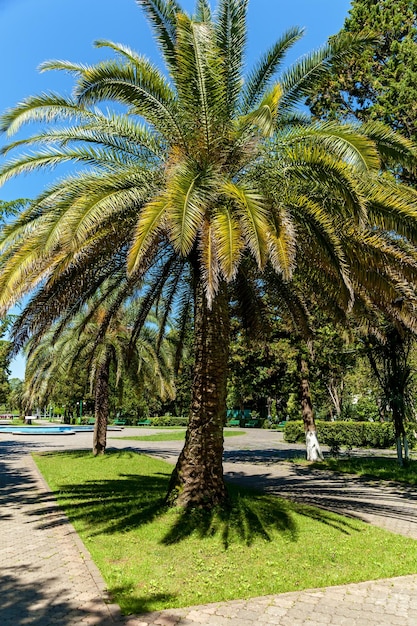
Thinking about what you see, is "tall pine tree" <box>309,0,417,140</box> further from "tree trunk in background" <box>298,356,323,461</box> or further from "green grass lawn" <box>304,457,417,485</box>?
"green grass lawn" <box>304,457,417,485</box>

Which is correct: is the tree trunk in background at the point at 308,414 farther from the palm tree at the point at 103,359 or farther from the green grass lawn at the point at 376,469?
the palm tree at the point at 103,359

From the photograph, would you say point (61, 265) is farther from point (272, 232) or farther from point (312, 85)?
point (312, 85)

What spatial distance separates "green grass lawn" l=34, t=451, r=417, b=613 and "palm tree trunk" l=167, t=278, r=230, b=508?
0.35m

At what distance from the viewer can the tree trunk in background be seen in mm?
17031

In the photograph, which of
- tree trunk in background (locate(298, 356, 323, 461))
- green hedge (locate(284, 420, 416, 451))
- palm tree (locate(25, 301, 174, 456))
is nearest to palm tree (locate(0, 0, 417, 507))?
palm tree (locate(25, 301, 174, 456))

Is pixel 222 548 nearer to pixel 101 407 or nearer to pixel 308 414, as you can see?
pixel 308 414

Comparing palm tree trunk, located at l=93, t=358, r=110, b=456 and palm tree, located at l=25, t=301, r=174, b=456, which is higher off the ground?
→ palm tree, located at l=25, t=301, r=174, b=456

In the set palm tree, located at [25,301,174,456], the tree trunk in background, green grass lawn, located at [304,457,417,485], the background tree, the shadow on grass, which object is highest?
the background tree

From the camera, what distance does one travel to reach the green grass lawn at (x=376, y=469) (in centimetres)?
1352

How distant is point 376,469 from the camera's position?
597 inches

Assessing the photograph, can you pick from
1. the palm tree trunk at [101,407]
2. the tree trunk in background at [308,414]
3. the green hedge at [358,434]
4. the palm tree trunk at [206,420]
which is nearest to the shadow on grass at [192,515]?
the palm tree trunk at [206,420]

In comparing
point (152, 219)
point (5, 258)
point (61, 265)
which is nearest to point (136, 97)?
point (152, 219)

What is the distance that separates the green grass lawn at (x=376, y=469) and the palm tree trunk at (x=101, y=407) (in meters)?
8.03

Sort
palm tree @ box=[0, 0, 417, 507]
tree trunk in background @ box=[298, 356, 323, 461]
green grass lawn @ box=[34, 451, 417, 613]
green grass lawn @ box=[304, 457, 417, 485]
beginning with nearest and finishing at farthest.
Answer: green grass lawn @ box=[34, 451, 417, 613]
palm tree @ box=[0, 0, 417, 507]
green grass lawn @ box=[304, 457, 417, 485]
tree trunk in background @ box=[298, 356, 323, 461]
